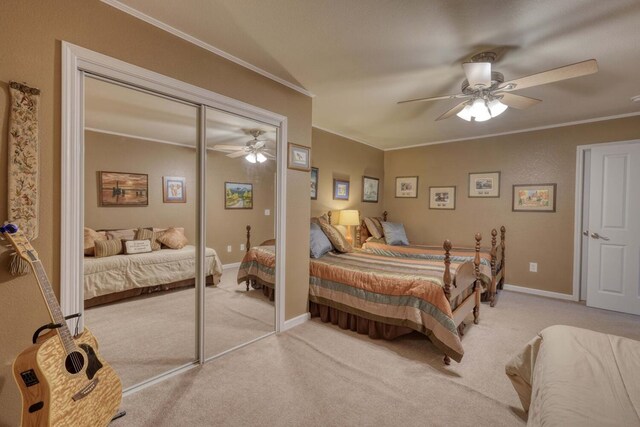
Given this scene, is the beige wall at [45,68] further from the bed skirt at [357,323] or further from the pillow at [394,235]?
the pillow at [394,235]

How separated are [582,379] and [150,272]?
104 inches

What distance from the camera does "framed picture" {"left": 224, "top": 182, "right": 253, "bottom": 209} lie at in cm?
253

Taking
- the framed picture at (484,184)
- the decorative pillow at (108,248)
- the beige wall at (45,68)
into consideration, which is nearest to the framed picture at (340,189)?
the framed picture at (484,184)

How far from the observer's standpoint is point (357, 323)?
296cm

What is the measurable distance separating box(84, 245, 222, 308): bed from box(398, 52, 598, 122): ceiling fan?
232 cm

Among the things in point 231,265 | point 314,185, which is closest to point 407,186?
point 314,185

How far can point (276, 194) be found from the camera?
2.85 metres

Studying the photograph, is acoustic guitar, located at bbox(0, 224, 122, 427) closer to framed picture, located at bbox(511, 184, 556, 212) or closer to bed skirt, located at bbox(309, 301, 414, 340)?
bed skirt, located at bbox(309, 301, 414, 340)

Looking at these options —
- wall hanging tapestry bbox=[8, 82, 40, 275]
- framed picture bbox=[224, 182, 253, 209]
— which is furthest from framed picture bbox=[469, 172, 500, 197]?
wall hanging tapestry bbox=[8, 82, 40, 275]

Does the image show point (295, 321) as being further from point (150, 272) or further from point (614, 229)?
point (614, 229)

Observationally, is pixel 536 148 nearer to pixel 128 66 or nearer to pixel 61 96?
pixel 128 66

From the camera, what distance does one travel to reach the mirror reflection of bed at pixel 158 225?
6.23ft

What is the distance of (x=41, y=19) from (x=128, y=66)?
0.41 metres

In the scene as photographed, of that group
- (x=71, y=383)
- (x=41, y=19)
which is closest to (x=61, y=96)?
(x=41, y=19)
